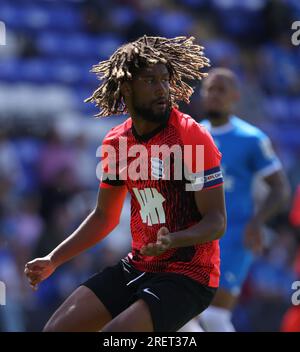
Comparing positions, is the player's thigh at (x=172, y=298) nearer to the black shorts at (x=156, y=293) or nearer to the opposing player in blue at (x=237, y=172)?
the black shorts at (x=156, y=293)

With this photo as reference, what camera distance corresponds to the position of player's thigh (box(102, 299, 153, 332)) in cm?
511

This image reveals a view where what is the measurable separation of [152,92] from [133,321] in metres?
1.34

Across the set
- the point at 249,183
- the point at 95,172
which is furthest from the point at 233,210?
the point at 95,172

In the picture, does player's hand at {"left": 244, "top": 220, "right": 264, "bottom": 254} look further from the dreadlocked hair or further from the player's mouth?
the player's mouth

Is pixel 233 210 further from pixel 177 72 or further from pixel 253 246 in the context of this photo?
pixel 177 72

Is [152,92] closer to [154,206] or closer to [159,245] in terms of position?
[154,206]

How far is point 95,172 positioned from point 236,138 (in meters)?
3.96

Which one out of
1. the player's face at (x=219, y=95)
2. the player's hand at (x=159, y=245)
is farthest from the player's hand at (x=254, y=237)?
the player's hand at (x=159, y=245)

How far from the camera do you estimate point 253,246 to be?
805cm

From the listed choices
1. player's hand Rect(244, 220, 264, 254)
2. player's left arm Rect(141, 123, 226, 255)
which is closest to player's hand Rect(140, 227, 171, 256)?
player's left arm Rect(141, 123, 226, 255)

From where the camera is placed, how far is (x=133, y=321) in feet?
16.8

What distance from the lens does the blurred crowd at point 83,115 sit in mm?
10977

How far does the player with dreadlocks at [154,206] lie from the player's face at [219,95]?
8.18 feet
